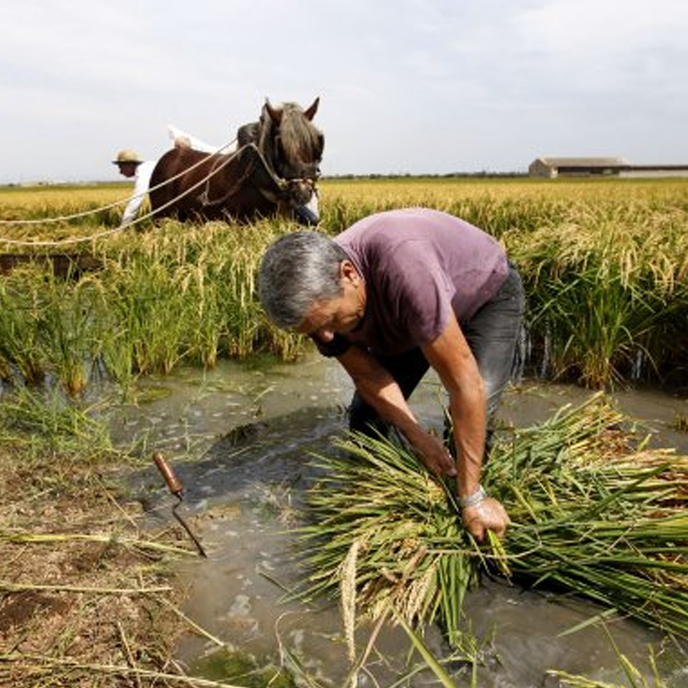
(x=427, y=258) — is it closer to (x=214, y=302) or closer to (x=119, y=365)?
(x=119, y=365)

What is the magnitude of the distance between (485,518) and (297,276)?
38.9 inches

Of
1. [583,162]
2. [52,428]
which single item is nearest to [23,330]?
[52,428]

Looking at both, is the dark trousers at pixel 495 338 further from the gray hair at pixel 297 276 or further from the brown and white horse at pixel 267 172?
the brown and white horse at pixel 267 172

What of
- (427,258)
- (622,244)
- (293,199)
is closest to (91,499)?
(427,258)

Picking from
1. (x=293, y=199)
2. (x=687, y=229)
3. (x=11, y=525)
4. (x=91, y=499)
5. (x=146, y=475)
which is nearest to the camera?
(x=11, y=525)

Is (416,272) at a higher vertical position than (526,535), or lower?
higher

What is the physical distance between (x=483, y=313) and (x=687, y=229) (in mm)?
3157

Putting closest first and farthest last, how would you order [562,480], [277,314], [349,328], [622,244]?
[277,314] → [349,328] → [562,480] → [622,244]

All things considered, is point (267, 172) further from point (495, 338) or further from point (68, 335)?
point (495, 338)

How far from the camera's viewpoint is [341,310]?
200 centimetres

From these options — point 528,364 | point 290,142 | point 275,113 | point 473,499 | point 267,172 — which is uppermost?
point 275,113

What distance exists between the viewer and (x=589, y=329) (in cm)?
419

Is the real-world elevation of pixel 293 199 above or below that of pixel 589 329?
above

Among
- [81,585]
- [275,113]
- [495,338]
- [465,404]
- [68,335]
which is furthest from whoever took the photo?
[275,113]
